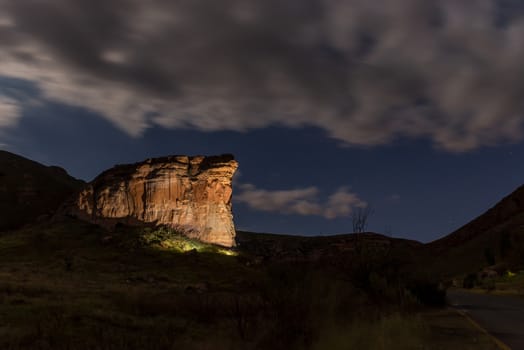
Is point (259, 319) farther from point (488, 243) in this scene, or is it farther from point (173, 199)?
point (488, 243)

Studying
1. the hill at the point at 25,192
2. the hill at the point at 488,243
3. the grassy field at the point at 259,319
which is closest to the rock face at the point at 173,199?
the hill at the point at 25,192

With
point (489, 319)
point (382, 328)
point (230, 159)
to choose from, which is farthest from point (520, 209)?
point (382, 328)

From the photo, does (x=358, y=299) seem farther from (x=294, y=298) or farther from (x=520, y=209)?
(x=520, y=209)

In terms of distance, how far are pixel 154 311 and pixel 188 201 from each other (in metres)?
64.6

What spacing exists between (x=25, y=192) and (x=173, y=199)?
157ft

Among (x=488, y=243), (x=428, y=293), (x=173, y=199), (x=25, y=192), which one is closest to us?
(x=428, y=293)

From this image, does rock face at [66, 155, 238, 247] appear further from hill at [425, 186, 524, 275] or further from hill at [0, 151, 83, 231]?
hill at [425, 186, 524, 275]

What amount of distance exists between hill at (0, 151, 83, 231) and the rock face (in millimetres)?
21371

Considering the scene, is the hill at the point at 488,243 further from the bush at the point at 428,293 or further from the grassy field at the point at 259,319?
the grassy field at the point at 259,319

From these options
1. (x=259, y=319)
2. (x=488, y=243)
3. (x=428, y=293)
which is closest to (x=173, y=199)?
(x=428, y=293)

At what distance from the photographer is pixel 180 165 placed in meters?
91.5

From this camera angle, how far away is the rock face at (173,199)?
3415 inches

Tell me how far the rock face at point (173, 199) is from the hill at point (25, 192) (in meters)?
21.4

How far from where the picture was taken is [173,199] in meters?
87.6
